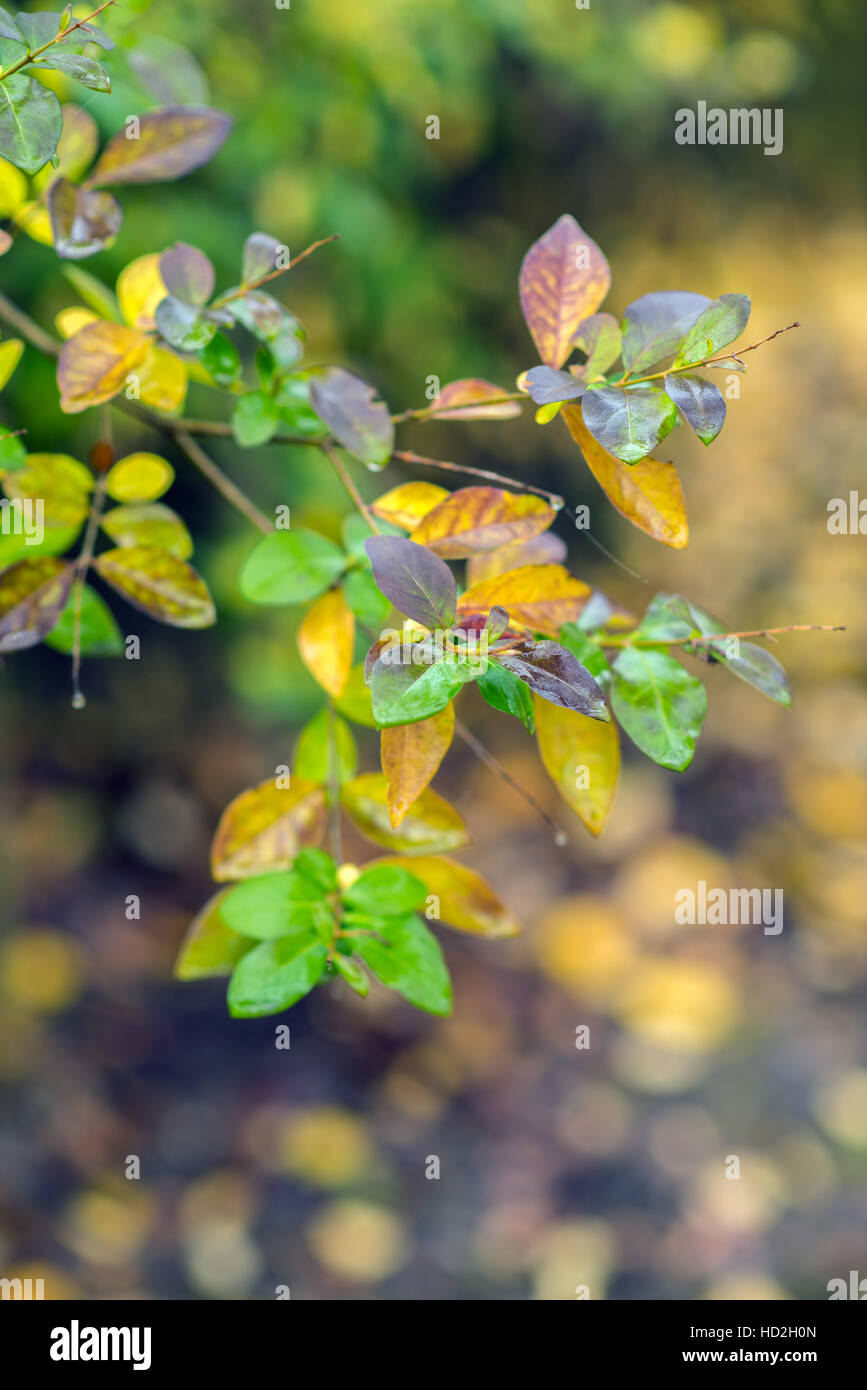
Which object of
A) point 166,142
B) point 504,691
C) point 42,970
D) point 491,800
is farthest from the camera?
point 491,800

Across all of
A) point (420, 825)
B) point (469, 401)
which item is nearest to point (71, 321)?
point (469, 401)

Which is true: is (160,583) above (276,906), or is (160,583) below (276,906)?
above

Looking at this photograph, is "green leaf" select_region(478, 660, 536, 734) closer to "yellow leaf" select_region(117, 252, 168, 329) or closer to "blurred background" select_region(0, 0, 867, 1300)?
"yellow leaf" select_region(117, 252, 168, 329)

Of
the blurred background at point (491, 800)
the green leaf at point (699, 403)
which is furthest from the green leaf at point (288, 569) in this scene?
the blurred background at point (491, 800)

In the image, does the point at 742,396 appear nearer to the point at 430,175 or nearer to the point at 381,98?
the point at 430,175

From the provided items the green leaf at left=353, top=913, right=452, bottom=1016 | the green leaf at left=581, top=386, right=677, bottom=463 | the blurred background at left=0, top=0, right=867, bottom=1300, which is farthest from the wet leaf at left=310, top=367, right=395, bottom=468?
the blurred background at left=0, top=0, right=867, bottom=1300

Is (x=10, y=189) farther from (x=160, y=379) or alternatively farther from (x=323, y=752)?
(x=323, y=752)
